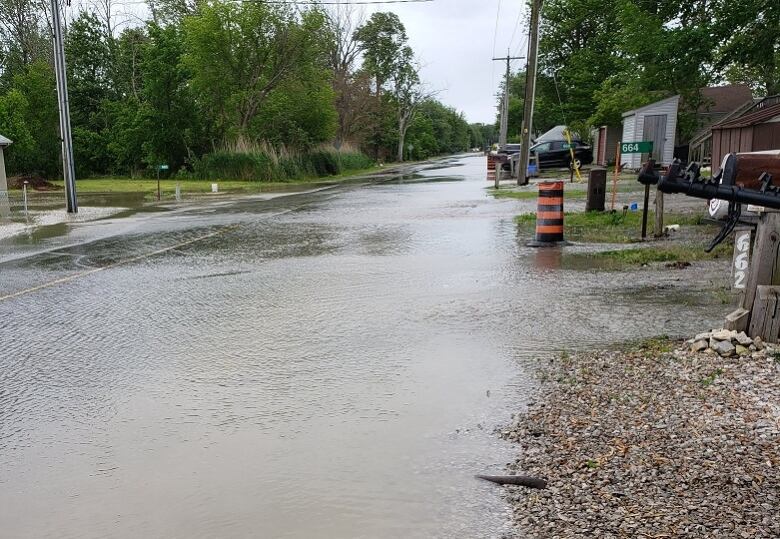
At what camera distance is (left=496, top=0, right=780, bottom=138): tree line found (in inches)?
727

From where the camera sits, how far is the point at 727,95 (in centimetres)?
4728

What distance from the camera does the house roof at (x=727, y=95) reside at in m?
44.9

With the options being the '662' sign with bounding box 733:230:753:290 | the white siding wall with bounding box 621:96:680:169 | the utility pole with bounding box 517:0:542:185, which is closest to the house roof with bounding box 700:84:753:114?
the white siding wall with bounding box 621:96:680:169

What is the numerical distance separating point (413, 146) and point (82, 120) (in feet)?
166

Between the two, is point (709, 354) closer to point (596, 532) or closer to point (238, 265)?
point (596, 532)

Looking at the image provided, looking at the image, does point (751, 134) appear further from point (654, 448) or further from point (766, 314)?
point (654, 448)

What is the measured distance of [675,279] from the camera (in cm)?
843

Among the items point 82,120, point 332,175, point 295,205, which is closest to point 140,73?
point 82,120

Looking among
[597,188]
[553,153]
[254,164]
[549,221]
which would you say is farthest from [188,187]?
[549,221]

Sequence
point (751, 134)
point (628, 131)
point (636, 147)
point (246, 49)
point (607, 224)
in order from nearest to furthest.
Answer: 1. point (636, 147)
2. point (607, 224)
3. point (751, 134)
4. point (628, 131)
5. point (246, 49)

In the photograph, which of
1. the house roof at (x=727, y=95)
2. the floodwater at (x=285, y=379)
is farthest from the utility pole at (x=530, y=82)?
the house roof at (x=727, y=95)

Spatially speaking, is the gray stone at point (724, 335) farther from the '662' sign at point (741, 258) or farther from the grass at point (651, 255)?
the grass at point (651, 255)

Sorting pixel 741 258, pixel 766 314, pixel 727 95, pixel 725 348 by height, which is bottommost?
pixel 725 348

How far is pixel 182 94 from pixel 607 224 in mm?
33427
